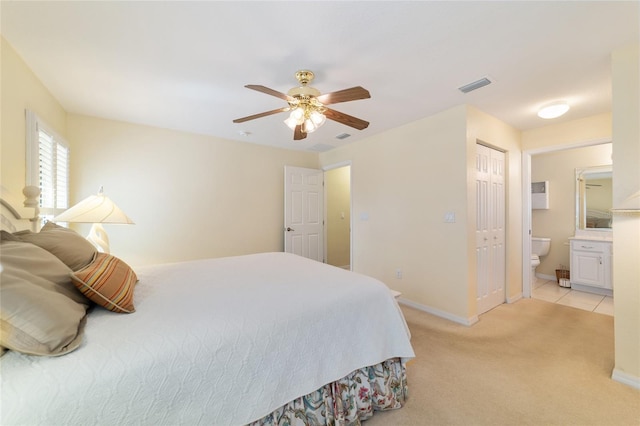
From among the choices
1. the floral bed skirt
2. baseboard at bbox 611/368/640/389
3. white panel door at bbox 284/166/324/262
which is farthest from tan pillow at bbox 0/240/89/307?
baseboard at bbox 611/368/640/389

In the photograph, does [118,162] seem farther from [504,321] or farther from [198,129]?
[504,321]

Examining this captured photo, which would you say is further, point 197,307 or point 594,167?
point 594,167

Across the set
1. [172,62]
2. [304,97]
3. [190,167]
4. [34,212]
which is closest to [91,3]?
[172,62]

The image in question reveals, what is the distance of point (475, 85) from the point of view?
2.28 m

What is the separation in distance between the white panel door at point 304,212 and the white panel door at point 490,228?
262 cm

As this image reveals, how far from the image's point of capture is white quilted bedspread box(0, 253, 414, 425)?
785 millimetres

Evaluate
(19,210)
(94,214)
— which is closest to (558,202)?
(94,214)

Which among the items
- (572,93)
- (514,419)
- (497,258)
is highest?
(572,93)

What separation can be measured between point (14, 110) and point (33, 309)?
1.86 metres

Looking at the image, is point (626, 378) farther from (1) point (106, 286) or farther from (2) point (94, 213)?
(2) point (94, 213)

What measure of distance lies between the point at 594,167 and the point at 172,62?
19.1 ft

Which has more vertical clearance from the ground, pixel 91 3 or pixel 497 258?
pixel 91 3

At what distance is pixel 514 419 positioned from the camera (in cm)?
148

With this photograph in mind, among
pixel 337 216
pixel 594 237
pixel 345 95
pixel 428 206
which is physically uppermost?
pixel 345 95
